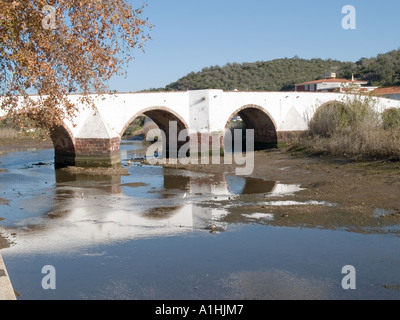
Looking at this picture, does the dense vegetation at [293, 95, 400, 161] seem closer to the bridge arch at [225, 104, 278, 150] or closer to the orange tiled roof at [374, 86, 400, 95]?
the bridge arch at [225, 104, 278, 150]

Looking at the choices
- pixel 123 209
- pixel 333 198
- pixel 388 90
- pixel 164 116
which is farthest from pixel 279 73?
pixel 123 209

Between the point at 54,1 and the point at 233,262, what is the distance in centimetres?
557

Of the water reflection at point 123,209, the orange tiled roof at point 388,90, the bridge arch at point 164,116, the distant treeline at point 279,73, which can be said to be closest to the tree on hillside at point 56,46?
the water reflection at point 123,209

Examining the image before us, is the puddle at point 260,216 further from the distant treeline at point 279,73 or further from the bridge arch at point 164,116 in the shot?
the distant treeline at point 279,73

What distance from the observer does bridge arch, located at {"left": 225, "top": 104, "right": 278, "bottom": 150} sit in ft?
88.7

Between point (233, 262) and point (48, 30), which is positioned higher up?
point (48, 30)

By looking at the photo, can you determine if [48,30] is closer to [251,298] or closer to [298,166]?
[251,298]

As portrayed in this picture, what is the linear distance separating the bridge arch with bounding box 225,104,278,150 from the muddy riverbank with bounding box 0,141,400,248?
7.47 metres

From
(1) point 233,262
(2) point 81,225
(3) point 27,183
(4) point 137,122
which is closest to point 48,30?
(2) point 81,225

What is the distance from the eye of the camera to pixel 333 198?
40.2 ft

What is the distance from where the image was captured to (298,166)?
1903 cm

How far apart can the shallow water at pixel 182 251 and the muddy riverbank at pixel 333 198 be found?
290mm

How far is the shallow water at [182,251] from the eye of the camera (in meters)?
6.51

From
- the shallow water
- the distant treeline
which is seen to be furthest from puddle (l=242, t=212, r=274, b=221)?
the distant treeline
